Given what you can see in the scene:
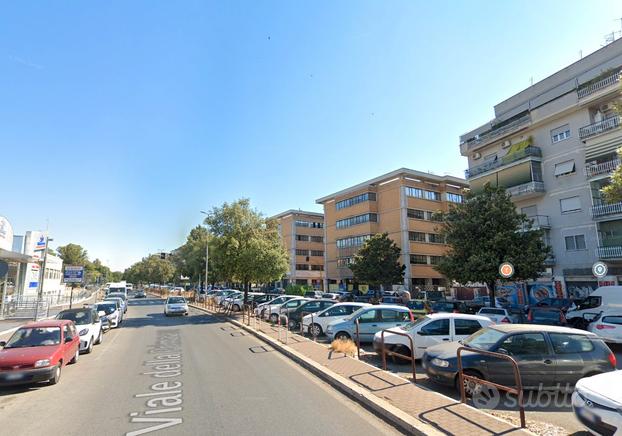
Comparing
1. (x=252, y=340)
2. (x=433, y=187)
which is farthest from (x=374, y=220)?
(x=252, y=340)

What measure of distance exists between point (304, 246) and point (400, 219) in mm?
26117

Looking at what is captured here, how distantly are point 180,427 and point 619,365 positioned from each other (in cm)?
1266

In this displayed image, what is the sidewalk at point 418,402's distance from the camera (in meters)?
5.42

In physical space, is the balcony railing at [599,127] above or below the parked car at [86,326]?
above

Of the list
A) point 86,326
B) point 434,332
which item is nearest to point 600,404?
point 434,332

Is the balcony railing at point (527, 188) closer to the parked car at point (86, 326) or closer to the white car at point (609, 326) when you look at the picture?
the white car at point (609, 326)

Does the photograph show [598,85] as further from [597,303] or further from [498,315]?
[498,315]

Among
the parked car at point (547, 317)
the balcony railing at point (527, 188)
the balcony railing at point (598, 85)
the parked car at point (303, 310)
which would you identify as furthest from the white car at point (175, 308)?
the balcony railing at point (598, 85)

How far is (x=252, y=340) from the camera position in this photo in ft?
51.4

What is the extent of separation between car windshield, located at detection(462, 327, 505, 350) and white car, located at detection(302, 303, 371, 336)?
326 inches

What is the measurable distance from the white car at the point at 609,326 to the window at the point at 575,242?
17.7 meters

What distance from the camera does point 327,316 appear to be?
54.9 ft

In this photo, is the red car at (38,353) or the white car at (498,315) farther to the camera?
the white car at (498,315)

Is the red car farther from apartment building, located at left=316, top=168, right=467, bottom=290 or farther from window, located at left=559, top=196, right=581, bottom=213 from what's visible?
apartment building, located at left=316, top=168, right=467, bottom=290
